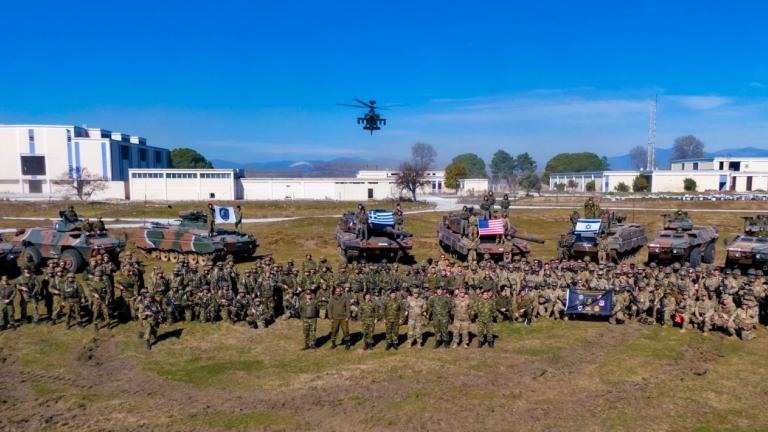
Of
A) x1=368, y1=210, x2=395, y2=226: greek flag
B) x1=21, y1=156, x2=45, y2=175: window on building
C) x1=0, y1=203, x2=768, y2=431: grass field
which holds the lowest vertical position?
x1=0, y1=203, x2=768, y2=431: grass field

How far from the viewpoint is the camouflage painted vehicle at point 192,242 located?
23.4 metres

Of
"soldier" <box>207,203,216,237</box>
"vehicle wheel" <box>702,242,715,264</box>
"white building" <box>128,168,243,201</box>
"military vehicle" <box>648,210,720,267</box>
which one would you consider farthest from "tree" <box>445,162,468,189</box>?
"soldier" <box>207,203,216,237</box>

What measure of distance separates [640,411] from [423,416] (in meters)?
3.72

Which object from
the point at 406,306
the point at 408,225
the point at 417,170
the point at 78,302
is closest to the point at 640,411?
the point at 406,306

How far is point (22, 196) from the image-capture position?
76375 millimetres

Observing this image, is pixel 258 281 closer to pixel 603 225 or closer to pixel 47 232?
pixel 47 232

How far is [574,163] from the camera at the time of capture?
134 meters

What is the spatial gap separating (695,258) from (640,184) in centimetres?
6482

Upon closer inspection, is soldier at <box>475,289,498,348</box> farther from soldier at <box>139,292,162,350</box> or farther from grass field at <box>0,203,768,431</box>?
soldier at <box>139,292,162,350</box>

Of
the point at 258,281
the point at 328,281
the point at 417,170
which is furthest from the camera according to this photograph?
the point at 417,170

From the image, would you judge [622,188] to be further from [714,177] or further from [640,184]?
[714,177]

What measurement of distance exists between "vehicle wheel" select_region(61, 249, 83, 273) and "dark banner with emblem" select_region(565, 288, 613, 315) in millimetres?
18202

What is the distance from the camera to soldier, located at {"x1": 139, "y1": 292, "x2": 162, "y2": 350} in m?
12.5

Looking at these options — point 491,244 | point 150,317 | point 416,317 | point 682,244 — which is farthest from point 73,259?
point 682,244
